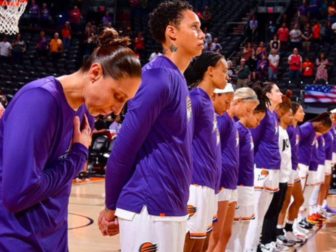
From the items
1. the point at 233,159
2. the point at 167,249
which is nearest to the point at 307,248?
the point at 233,159

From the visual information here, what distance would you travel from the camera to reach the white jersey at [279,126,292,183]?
7.04 meters

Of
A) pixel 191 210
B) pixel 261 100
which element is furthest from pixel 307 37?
pixel 191 210

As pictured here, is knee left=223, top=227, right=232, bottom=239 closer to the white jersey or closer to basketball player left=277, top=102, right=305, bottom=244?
the white jersey

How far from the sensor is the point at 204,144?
3.94m

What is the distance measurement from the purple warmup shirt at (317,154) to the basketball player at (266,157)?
2.71 meters

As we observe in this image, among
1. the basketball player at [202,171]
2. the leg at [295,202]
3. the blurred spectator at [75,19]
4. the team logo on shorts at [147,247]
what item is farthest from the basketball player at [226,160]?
the blurred spectator at [75,19]

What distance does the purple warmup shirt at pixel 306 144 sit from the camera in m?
8.72

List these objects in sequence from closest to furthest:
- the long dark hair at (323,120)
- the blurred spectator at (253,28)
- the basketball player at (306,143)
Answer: the basketball player at (306,143) < the long dark hair at (323,120) < the blurred spectator at (253,28)

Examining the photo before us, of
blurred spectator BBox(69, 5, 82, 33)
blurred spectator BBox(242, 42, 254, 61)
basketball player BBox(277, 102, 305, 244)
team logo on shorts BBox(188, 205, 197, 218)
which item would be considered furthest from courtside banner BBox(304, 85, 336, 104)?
team logo on shorts BBox(188, 205, 197, 218)

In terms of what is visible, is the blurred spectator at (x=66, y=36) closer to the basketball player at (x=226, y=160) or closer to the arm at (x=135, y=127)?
the basketball player at (x=226, y=160)

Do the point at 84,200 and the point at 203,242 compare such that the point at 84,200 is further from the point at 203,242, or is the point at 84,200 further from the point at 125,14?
the point at 125,14

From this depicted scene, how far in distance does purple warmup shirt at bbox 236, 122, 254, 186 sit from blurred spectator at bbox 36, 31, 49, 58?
49.5 feet

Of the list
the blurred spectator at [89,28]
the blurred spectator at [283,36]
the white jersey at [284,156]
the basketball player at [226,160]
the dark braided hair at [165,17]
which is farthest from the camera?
the blurred spectator at [89,28]

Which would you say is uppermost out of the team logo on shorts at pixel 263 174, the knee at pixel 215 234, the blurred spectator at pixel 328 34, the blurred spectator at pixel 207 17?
the blurred spectator at pixel 207 17
